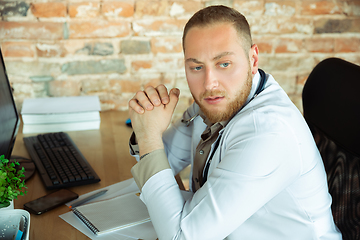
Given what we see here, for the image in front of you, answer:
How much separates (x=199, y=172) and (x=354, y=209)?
18.2 inches

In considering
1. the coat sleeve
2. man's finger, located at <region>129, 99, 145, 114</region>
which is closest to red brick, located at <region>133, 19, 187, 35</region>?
man's finger, located at <region>129, 99, 145, 114</region>

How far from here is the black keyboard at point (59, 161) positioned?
3.88ft

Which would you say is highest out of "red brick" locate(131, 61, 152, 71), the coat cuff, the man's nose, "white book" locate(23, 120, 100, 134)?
the man's nose

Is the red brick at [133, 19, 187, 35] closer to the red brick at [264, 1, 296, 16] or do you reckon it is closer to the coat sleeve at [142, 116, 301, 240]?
the red brick at [264, 1, 296, 16]

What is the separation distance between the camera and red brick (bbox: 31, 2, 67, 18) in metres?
1.68

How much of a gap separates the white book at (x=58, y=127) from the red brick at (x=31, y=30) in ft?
1.42

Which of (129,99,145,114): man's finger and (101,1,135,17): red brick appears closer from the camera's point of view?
(129,99,145,114): man's finger

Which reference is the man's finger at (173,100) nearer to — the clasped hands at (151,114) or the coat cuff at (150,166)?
the clasped hands at (151,114)

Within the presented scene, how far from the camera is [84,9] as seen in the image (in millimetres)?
1732

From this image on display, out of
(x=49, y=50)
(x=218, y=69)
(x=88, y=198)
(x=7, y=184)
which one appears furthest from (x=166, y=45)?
(x=7, y=184)

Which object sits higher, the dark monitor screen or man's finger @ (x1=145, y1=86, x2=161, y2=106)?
man's finger @ (x1=145, y1=86, x2=161, y2=106)

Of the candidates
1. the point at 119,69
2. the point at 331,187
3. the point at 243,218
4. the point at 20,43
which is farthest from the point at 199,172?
the point at 20,43

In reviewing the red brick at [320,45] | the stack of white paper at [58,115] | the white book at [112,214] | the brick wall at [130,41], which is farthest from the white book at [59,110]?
the red brick at [320,45]

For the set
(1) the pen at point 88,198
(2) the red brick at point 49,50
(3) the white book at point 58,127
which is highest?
(2) the red brick at point 49,50
